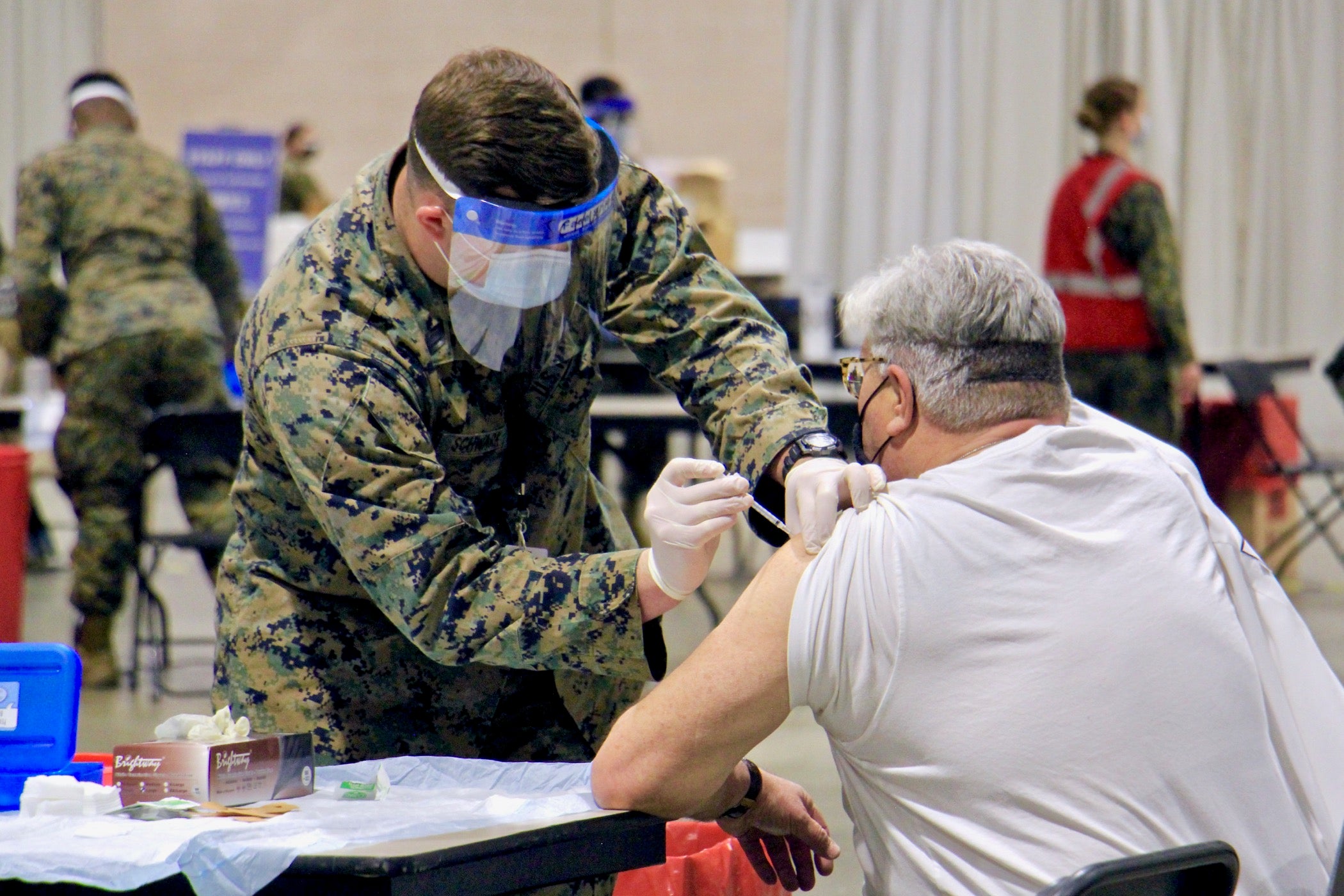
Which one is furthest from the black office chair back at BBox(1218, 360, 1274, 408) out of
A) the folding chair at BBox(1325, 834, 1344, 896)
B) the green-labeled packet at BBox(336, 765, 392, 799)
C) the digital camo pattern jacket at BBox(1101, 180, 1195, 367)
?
the green-labeled packet at BBox(336, 765, 392, 799)

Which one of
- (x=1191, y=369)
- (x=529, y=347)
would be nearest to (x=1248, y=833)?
(x=529, y=347)

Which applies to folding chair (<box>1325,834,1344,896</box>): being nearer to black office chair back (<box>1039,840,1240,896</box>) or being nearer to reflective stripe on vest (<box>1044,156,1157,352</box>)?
black office chair back (<box>1039,840,1240,896</box>)

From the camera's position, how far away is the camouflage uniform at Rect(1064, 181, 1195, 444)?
5.30 meters

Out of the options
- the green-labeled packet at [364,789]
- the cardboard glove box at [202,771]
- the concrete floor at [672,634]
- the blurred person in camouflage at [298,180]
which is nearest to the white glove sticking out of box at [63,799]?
the cardboard glove box at [202,771]

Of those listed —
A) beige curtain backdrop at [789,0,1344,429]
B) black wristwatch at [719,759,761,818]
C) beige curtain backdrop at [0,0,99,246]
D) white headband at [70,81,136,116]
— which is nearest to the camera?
black wristwatch at [719,759,761,818]

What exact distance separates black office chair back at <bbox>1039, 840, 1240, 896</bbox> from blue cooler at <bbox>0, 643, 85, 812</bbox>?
964 mm

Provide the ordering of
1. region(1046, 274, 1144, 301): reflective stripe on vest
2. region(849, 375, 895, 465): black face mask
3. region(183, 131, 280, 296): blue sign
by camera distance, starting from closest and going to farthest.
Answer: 1. region(849, 375, 895, 465): black face mask
2. region(1046, 274, 1144, 301): reflective stripe on vest
3. region(183, 131, 280, 296): blue sign

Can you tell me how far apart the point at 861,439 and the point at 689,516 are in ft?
0.94

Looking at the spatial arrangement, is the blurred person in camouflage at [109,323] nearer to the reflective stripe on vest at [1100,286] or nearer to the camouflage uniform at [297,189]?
the reflective stripe on vest at [1100,286]

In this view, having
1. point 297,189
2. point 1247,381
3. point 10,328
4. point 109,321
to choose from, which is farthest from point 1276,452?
point 297,189

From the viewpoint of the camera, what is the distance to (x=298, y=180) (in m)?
9.78

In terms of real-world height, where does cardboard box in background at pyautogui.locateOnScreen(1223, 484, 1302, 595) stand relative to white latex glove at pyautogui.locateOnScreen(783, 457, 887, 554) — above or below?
below

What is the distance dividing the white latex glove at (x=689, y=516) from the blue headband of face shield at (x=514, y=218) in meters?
0.28

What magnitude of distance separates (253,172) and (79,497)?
3882mm
